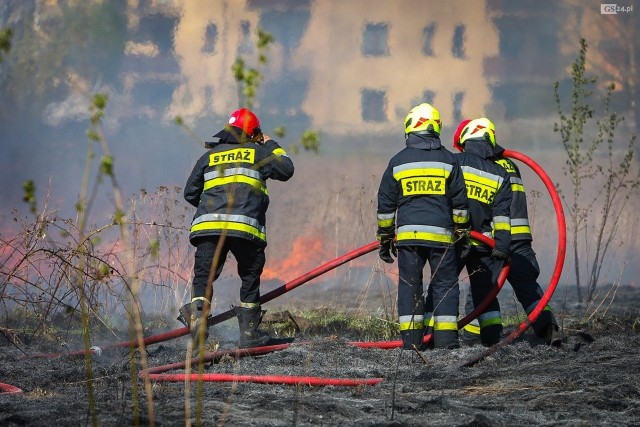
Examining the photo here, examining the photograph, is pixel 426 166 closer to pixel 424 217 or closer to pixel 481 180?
pixel 424 217

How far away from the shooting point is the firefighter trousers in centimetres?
677

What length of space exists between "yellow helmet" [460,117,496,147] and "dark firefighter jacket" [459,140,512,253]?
8.4 inches

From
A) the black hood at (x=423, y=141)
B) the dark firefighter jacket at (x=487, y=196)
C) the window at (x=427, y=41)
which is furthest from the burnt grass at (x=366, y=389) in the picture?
the window at (x=427, y=41)

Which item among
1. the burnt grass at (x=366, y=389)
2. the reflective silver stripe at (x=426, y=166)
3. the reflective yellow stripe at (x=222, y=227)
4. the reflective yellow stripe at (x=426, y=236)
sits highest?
the reflective silver stripe at (x=426, y=166)

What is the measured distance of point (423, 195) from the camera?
680 centimetres

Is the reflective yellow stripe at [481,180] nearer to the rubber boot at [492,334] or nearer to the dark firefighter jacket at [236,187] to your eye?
the rubber boot at [492,334]

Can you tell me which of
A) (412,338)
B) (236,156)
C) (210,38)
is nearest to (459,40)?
(210,38)

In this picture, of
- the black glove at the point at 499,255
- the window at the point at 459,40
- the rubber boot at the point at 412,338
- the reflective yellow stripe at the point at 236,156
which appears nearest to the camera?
the rubber boot at the point at 412,338

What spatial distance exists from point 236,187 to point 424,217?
143 centimetres

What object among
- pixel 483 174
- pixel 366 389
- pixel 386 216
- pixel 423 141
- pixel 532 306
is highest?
pixel 423 141

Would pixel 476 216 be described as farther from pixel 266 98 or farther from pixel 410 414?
pixel 266 98

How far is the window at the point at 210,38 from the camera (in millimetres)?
13781

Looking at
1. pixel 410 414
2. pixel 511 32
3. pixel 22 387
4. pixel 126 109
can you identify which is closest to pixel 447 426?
pixel 410 414

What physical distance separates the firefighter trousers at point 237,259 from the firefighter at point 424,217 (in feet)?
3.36
